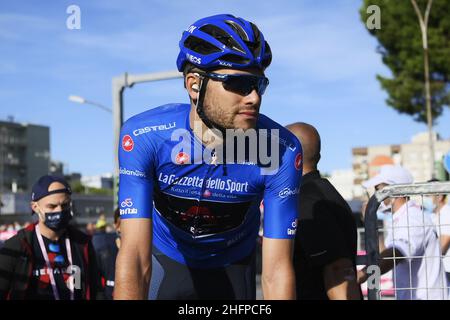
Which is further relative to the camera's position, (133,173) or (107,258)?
(107,258)

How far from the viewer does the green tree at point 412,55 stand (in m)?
30.6

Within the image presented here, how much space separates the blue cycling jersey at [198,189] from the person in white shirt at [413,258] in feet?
3.49

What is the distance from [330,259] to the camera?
14.2 ft

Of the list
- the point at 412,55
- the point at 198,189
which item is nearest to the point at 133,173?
the point at 198,189

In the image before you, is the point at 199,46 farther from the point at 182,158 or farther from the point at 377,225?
the point at 377,225

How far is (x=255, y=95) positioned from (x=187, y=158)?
0.47 m

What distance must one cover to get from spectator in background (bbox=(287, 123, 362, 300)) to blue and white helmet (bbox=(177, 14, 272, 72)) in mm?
1432

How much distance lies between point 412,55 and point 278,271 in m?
30.1

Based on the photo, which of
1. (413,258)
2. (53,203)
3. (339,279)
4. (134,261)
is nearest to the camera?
(134,261)

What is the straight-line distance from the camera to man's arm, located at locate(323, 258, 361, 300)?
14.3 feet

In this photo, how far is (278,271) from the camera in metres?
3.18

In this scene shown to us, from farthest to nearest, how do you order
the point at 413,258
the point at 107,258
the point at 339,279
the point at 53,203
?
1. the point at 107,258
2. the point at 53,203
3. the point at 339,279
4. the point at 413,258

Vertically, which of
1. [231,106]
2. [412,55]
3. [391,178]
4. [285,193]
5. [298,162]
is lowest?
[285,193]

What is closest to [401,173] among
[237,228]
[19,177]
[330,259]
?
[330,259]
